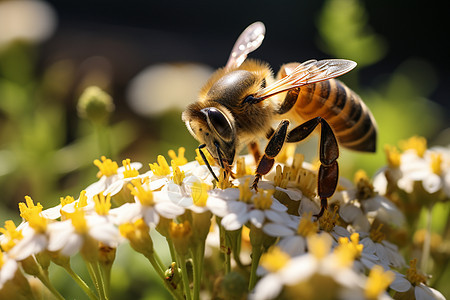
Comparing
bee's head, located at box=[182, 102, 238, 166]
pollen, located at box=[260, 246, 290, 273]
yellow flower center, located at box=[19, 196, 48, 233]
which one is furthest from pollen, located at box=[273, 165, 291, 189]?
yellow flower center, located at box=[19, 196, 48, 233]

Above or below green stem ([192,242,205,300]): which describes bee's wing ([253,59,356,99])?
above

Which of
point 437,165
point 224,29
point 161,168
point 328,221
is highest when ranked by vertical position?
point 161,168

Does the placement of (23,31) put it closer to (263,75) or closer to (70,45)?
(263,75)

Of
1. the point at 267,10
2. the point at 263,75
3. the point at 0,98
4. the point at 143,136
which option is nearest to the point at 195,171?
the point at 263,75

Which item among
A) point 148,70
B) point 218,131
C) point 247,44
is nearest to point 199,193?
point 218,131

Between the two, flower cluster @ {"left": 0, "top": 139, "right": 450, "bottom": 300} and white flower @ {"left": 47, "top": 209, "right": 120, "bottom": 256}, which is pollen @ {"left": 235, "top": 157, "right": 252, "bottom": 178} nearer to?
flower cluster @ {"left": 0, "top": 139, "right": 450, "bottom": 300}

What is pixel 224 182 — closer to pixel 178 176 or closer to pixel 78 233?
pixel 178 176

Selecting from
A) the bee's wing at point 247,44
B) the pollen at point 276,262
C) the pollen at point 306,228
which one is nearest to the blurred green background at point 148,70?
the bee's wing at point 247,44
